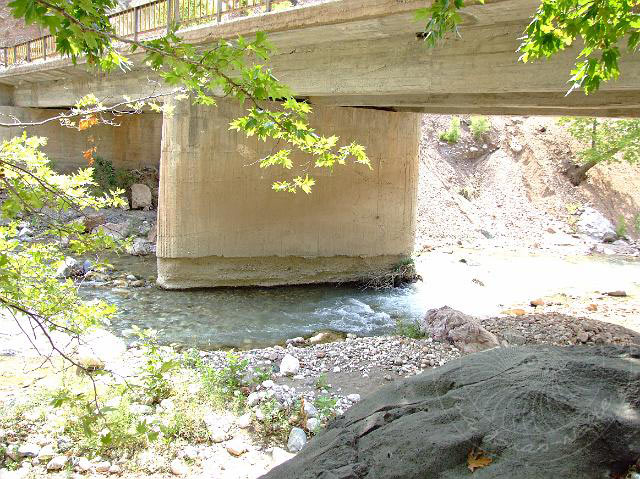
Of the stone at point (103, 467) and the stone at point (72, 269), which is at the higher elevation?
the stone at point (72, 269)

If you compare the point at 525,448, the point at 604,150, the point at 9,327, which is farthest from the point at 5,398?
the point at 604,150

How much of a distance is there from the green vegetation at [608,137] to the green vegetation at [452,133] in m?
4.52

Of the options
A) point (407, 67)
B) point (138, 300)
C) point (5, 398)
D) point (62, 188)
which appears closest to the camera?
point (62, 188)

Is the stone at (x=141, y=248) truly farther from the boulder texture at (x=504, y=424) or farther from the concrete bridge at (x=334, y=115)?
the boulder texture at (x=504, y=424)

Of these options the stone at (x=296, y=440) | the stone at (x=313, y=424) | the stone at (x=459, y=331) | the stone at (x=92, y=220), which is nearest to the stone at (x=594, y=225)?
the stone at (x=459, y=331)

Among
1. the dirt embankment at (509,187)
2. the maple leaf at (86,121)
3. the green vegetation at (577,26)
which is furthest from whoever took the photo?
the dirt embankment at (509,187)

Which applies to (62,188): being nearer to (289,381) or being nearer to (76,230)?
(76,230)

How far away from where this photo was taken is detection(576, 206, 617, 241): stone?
20.2m

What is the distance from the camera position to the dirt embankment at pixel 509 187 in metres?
19.8

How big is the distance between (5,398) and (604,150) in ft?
72.2

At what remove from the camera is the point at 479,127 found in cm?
2417

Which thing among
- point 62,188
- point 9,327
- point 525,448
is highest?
point 62,188

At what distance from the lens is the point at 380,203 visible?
40.6 feet

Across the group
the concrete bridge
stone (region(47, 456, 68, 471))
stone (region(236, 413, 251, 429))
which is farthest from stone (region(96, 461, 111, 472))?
the concrete bridge
